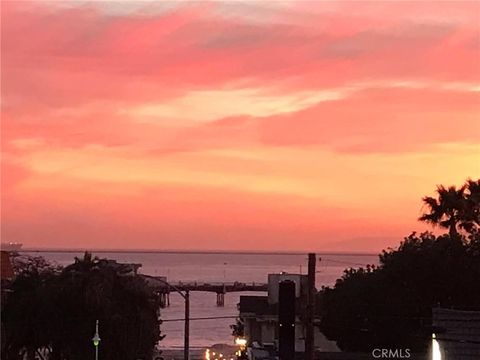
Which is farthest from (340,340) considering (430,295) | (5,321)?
(5,321)

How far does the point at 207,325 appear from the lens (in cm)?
13800

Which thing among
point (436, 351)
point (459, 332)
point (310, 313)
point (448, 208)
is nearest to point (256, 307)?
point (448, 208)

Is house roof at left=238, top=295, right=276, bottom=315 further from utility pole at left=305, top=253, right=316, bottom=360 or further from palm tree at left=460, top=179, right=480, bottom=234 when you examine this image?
utility pole at left=305, top=253, right=316, bottom=360

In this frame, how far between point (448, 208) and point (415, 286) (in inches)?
195

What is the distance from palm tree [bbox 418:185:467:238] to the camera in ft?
155

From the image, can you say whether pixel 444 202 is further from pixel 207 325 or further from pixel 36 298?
pixel 207 325

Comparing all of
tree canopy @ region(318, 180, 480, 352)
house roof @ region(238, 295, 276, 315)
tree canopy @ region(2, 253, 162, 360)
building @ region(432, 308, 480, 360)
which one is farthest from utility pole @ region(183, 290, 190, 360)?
house roof @ region(238, 295, 276, 315)

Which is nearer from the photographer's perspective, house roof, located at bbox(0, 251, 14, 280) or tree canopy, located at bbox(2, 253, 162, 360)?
house roof, located at bbox(0, 251, 14, 280)

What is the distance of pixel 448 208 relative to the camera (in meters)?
47.8

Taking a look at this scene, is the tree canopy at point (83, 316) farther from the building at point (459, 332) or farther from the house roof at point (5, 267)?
the building at point (459, 332)

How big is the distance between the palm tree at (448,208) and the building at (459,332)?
853 inches

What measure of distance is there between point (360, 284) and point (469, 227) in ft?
19.3

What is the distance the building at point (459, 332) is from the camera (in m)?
24.4

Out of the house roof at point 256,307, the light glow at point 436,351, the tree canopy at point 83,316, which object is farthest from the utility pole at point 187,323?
the house roof at point 256,307
